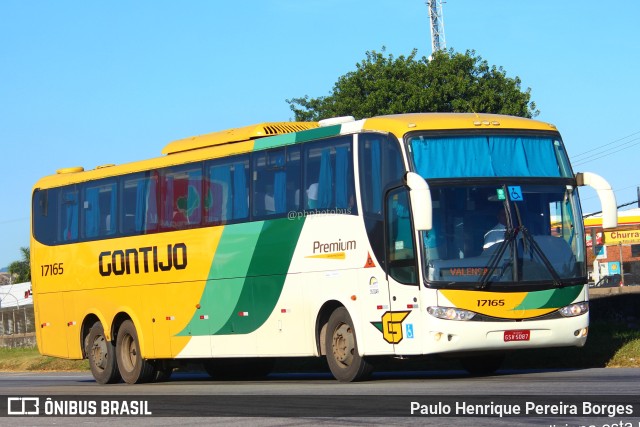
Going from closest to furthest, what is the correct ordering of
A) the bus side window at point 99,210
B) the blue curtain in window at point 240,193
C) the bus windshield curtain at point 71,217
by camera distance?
the blue curtain in window at point 240,193 → the bus side window at point 99,210 → the bus windshield curtain at point 71,217

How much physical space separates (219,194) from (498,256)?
6.02m

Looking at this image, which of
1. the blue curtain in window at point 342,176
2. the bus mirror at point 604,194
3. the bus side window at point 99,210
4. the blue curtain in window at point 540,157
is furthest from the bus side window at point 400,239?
the bus side window at point 99,210

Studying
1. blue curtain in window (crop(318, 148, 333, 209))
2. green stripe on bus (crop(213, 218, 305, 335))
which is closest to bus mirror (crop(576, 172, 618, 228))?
blue curtain in window (crop(318, 148, 333, 209))

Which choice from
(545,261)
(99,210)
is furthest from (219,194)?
(545,261)

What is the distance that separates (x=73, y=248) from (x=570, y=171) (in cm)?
1122

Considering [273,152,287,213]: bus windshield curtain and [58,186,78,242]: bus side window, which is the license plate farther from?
[58,186,78,242]: bus side window

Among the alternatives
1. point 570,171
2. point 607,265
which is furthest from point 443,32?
point 570,171

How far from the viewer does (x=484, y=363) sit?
1995 cm

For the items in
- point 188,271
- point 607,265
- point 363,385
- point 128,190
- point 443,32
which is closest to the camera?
point 363,385

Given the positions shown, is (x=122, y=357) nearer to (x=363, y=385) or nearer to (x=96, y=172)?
(x=96, y=172)

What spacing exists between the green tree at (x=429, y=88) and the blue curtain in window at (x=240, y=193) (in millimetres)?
41985

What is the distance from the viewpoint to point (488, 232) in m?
17.5

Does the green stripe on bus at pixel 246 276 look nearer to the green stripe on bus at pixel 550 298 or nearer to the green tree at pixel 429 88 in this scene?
the green stripe on bus at pixel 550 298

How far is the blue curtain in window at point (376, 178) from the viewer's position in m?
18.0
